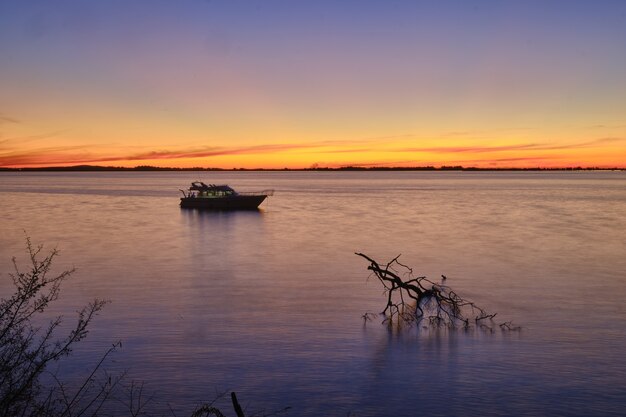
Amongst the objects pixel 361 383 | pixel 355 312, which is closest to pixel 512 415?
pixel 361 383

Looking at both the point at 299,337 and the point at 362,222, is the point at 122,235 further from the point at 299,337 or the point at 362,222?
the point at 299,337

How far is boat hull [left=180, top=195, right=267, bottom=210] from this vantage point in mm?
73062

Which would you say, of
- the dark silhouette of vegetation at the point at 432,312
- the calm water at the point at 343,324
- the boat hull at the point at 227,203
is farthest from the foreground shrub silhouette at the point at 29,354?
the boat hull at the point at 227,203

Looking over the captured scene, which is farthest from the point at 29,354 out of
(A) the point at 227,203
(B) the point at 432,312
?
(A) the point at 227,203

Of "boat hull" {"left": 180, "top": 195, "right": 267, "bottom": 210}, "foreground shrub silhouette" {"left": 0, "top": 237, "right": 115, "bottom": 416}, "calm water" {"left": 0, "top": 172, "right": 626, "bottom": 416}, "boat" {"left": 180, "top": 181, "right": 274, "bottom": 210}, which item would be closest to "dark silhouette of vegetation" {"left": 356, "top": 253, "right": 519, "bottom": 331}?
"calm water" {"left": 0, "top": 172, "right": 626, "bottom": 416}

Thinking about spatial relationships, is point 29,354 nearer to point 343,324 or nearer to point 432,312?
point 343,324

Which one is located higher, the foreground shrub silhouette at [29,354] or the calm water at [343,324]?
the foreground shrub silhouette at [29,354]

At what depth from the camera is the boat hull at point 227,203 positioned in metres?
73.1

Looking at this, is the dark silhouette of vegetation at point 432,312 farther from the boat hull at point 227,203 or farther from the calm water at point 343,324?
the boat hull at point 227,203

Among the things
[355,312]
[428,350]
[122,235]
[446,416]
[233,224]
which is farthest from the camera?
[233,224]

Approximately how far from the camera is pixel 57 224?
61.8 meters

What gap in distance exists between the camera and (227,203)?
73500mm

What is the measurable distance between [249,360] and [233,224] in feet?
147

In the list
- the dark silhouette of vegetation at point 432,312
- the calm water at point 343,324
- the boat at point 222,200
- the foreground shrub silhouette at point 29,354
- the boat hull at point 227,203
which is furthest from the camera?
the boat at point 222,200
